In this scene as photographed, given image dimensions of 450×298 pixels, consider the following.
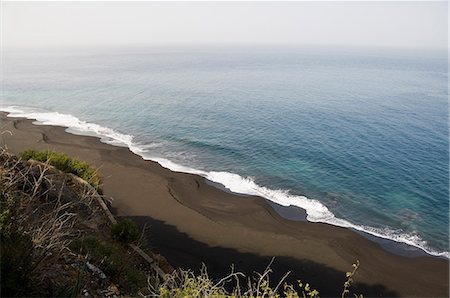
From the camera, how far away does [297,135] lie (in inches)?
1569

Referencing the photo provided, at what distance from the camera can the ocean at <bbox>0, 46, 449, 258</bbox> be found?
25.4 meters

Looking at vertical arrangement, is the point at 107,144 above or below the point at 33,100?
below

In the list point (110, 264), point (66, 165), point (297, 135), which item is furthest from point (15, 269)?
point (297, 135)

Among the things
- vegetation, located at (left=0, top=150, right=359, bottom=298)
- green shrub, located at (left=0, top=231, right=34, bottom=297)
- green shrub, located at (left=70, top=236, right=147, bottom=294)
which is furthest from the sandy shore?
green shrub, located at (left=0, top=231, right=34, bottom=297)

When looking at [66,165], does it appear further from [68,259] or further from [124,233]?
[68,259]

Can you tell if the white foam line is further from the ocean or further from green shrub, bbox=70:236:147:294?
green shrub, bbox=70:236:147:294

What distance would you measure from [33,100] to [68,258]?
189 ft

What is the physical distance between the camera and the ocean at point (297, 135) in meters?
25.4

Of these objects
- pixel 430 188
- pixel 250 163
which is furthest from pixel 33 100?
pixel 430 188

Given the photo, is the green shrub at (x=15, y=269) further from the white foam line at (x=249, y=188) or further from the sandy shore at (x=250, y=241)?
the white foam line at (x=249, y=188)

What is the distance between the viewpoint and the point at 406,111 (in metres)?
51.8

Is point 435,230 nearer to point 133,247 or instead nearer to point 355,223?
point 355,223

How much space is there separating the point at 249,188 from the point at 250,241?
8.07 metres

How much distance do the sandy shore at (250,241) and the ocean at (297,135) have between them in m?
2.05
